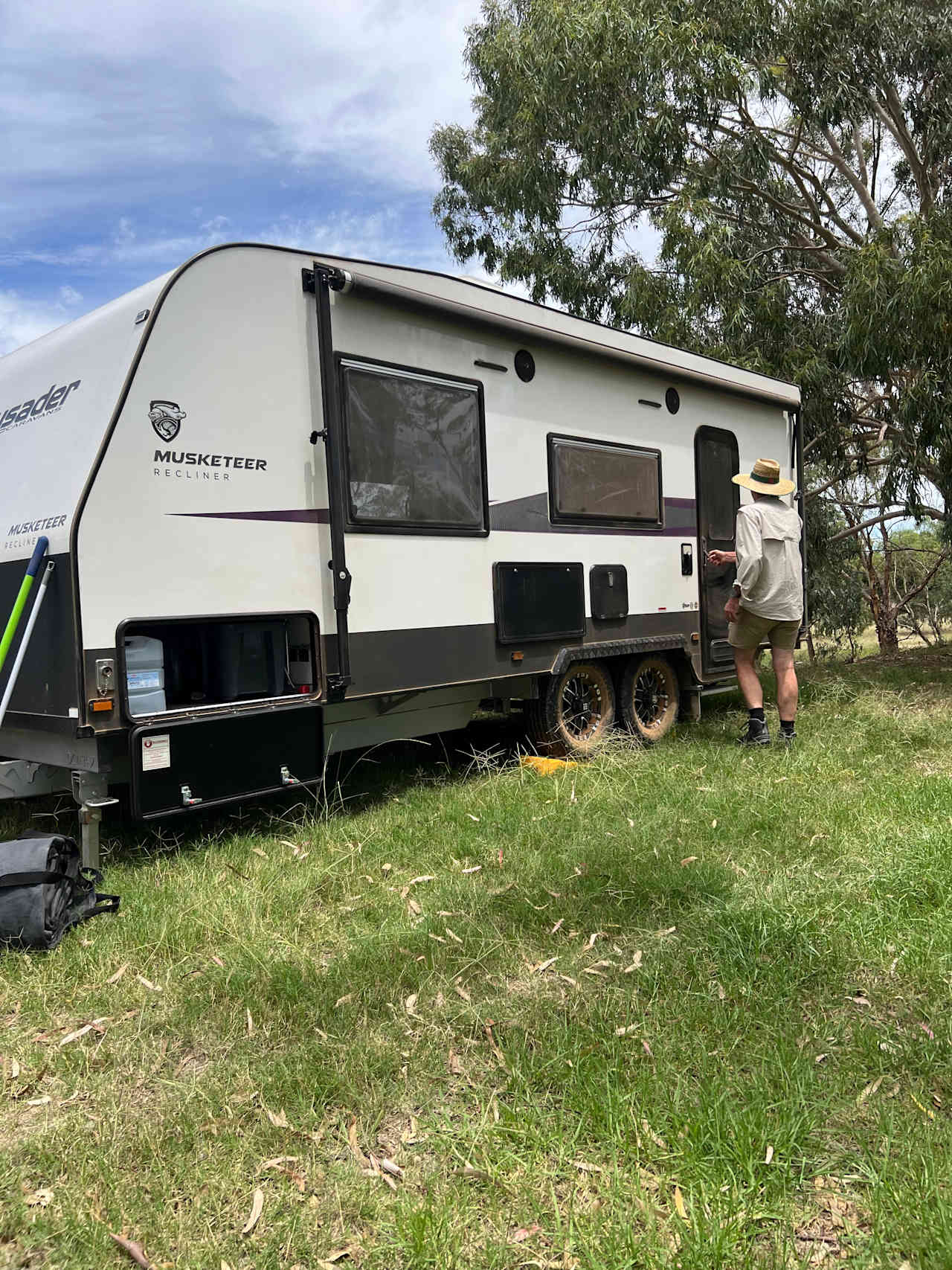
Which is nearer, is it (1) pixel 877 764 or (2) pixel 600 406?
(1) pixel 877 764

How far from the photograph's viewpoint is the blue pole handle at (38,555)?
4098mm

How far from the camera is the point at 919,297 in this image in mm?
9328

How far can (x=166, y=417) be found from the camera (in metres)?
Answer: 4.32

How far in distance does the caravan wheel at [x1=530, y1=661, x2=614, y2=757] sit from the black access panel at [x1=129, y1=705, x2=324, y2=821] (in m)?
1.86

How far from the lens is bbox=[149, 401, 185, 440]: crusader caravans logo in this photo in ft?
14.0

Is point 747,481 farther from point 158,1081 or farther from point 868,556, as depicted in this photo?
point 868,556

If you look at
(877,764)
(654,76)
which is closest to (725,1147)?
(877,764)

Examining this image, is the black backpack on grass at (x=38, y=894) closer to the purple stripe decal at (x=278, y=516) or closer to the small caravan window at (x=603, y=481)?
the purple stripe decal at (x=278, y=516)

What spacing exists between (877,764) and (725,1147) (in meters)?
3.95

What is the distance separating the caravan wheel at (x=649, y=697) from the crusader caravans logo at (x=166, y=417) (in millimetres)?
3786

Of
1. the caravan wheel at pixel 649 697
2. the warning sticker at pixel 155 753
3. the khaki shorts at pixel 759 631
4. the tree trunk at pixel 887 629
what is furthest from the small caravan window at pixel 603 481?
the tree trunk at pixel 887 629

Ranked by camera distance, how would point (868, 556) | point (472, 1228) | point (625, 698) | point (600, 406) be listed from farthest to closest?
point (868, 556)
point (625, 698)
point (600, 406)
point (472, 1228)

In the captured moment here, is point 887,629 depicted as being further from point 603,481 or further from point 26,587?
point 26,587

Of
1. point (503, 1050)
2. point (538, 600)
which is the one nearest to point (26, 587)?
point (503, 1050)
